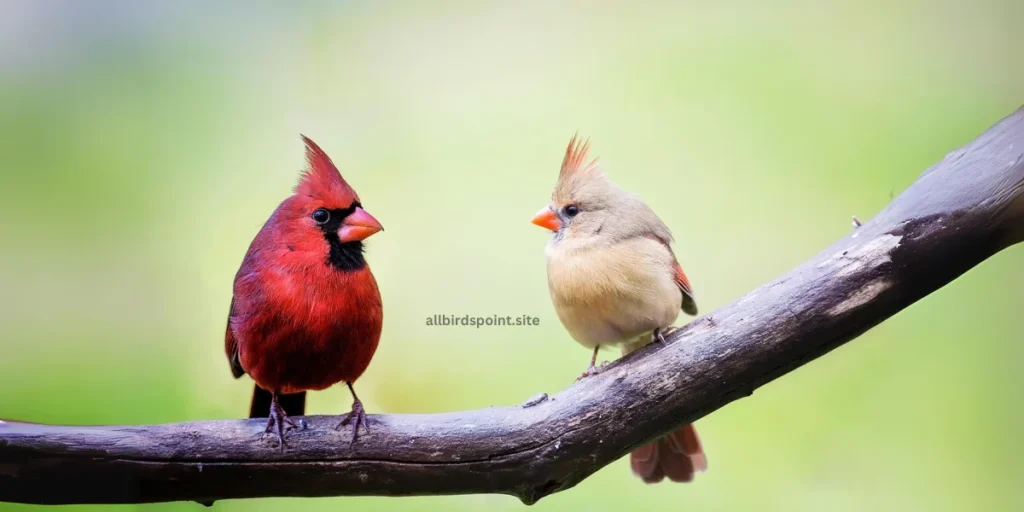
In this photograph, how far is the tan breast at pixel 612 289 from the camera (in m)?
1.87

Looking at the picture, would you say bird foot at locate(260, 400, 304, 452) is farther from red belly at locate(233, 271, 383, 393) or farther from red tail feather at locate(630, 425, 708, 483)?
red tail feather at locate(630, 425, 708, 483)

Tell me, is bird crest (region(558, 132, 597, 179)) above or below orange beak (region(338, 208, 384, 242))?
above

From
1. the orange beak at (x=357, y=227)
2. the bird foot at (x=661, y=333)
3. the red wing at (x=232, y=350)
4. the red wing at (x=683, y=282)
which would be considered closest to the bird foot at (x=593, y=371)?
the bird foot at (x=661, y=333)

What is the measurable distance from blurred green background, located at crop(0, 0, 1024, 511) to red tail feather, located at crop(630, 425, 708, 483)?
0.13 feet

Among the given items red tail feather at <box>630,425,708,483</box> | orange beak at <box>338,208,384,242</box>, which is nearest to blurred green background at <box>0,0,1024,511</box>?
red tail feather at <box>630,425,708,483</box>

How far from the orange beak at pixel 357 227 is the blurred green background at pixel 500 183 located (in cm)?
25

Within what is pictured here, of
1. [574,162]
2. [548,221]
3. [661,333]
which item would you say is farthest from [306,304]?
[661,333]

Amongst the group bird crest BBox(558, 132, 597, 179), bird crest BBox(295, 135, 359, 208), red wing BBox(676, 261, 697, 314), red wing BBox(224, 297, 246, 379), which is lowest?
red wing BBox(224, 297, 246, 379)

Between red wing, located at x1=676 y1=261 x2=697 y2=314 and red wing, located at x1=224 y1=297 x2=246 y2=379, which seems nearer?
red wing, located at x1=224 y1=297 x2=246 y2=379

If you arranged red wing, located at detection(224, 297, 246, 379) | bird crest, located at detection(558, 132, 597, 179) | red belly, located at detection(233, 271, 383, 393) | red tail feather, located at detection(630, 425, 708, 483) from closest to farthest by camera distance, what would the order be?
red belly, located at detection(233, 271, 383, 393)
red wing, located at detection(224, 297, 246, 379)
bird crest, located at detection(558, 132, 597, 179)
red tail feather, located at detection(630, 425, 708, 483)

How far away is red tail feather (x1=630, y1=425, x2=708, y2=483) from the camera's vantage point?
211 centimetres

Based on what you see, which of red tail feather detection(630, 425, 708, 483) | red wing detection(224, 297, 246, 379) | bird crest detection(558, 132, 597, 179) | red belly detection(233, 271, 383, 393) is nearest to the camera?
red belly detection(233, 271, 383, 393)

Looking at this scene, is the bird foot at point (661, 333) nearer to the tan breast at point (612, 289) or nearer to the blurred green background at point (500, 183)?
the tan breast at point (612, 289)

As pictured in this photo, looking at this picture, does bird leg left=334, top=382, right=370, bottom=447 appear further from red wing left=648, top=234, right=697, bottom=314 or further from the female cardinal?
red wing left=648, top=234, right=697, bottom=314
